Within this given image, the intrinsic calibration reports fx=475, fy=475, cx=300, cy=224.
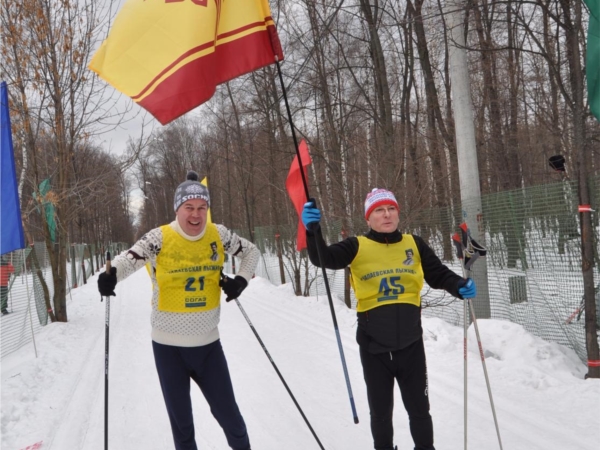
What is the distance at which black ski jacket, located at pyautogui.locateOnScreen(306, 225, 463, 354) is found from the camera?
10.2 feet

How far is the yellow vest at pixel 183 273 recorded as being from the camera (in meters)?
3.23

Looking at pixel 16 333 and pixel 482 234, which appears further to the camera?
pixel 16 333

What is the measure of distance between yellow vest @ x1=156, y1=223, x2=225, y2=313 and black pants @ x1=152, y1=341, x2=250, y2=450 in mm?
295

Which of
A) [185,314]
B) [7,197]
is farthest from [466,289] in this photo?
[7,197]

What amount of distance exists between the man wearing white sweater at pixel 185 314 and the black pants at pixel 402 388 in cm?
95

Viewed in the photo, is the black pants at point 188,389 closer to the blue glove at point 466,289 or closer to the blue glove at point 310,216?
the blue glove at point 310,216

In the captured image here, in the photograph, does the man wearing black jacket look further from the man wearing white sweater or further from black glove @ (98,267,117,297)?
black glove @ (98,267,117,297)

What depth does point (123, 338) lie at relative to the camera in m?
8.55

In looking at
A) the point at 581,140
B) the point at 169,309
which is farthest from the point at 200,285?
the point at 581,140

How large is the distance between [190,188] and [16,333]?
8131mm

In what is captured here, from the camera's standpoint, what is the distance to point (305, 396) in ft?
16.7

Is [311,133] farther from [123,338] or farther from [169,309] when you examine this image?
[169,309]

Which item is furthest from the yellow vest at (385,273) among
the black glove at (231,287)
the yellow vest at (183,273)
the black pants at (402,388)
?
the yellow vest at (183,273)

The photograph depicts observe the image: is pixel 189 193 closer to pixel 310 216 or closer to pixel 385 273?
pixel 310 216
